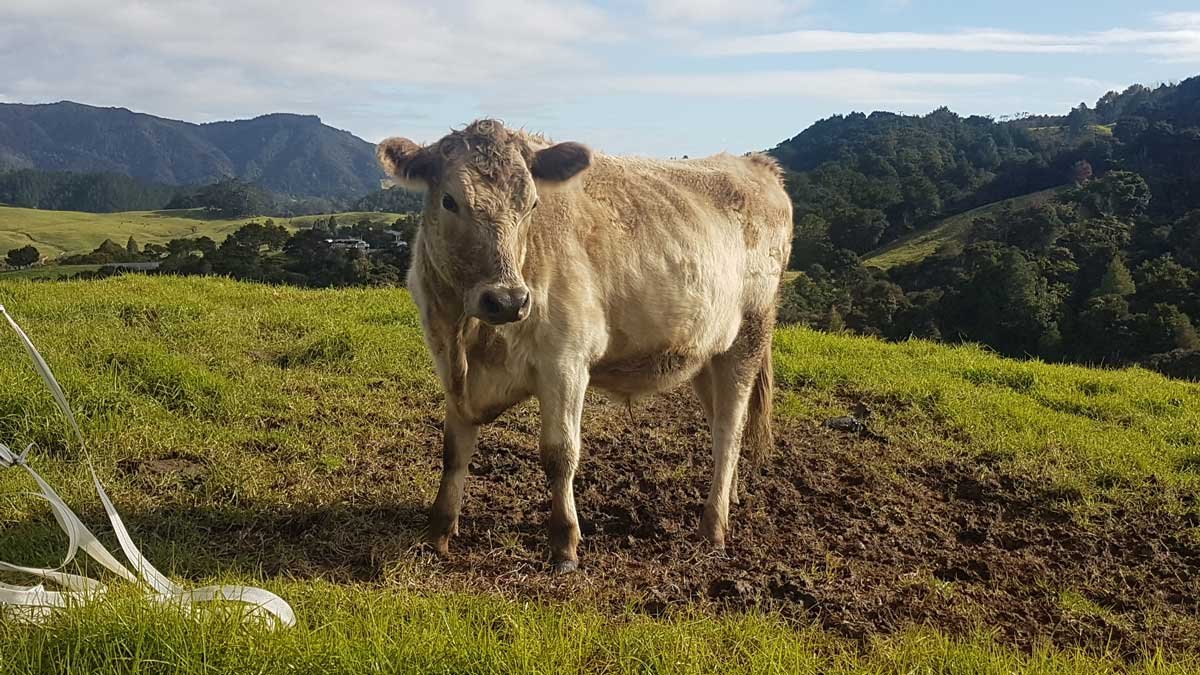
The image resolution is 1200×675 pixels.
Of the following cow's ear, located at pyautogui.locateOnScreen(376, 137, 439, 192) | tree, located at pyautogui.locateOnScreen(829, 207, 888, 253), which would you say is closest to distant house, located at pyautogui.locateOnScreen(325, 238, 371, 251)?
cow's ear, located at pyautogui.locateOnScreen(376, 137, 439, 192)

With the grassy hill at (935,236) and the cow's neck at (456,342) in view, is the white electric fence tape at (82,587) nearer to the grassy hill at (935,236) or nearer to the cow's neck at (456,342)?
the cow's neck at (456,342)

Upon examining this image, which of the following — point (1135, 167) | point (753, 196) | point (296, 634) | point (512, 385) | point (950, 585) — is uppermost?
point (1135, 167)

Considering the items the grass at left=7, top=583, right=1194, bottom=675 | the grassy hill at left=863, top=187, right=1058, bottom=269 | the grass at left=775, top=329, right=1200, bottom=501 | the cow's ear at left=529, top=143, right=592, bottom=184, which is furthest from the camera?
the grassy hill at left=863, top=187, right=1058, bottom=269

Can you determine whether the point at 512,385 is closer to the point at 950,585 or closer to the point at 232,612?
the point at 232,612

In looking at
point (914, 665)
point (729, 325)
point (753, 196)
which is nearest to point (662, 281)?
point (729, 325)

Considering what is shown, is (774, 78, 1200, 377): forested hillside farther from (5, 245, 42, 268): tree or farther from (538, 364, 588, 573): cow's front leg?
(5, 245, 42, 268): tree

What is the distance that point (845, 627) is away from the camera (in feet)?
13.4

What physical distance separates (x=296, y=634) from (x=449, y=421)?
81.8 inches

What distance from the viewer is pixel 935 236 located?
85.3 m

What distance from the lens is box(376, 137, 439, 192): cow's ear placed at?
168 inches

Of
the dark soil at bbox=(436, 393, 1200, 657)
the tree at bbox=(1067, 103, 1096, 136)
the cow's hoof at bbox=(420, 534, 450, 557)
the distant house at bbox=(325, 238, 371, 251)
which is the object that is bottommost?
the dark soil at bbox=(436, 393, 1200, 657)

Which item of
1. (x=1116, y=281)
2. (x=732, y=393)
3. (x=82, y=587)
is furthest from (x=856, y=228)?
(x=82, y=587)

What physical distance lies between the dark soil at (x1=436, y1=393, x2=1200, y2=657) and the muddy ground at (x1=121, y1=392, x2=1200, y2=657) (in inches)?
0.6

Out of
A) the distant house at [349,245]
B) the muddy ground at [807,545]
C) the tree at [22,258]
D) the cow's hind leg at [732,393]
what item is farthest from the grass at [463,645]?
the tree at [22,258]
